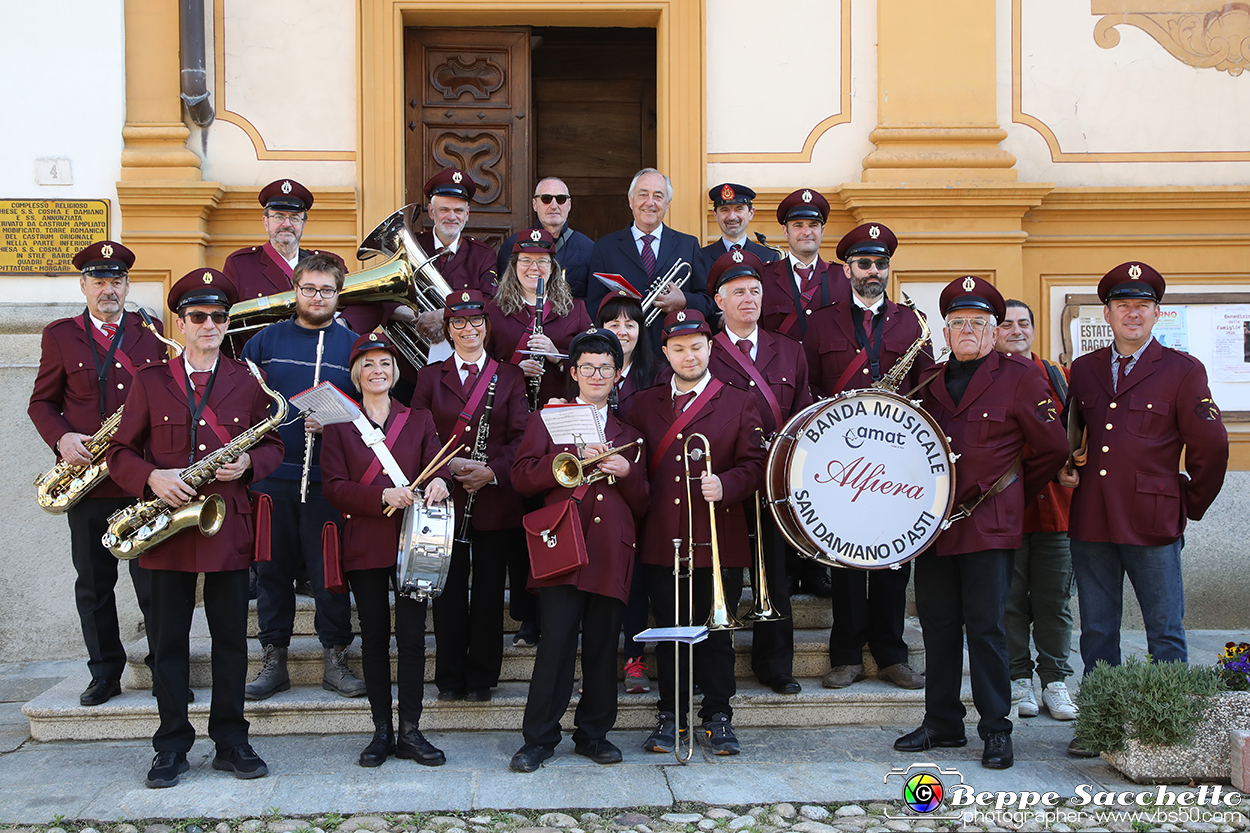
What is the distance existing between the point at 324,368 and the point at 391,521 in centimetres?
110

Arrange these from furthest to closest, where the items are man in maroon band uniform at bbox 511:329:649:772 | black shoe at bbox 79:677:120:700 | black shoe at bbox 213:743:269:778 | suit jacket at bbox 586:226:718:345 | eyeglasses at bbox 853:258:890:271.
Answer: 1. suit jacket at bbox 586:226:718:345
2. eyeglasses at bbox 853:258:890:271
3. black shoe at bbox 79:677:120:700
4. man in maroon band uniform at bbox 511:329:649:772
5. black shoe at bbox 213:743:269:778

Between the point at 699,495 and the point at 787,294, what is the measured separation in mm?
1596

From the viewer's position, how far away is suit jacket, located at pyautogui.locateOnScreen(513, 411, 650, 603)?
5.19 meters

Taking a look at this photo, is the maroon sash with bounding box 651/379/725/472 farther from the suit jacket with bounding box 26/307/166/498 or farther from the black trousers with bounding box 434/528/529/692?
the suit jacket with bounding box 26/307/166/498

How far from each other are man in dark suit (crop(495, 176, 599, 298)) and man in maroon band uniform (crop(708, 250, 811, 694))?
3.91 ft

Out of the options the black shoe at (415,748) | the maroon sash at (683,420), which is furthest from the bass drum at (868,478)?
A: the black shoe at (415,748)

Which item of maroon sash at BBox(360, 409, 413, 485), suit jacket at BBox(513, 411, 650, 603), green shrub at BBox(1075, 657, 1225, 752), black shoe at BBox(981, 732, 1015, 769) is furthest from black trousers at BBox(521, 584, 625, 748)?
green shrub at BBox(1075, 657, 1225, 752)

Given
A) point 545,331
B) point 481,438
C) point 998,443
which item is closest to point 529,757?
point 481,438

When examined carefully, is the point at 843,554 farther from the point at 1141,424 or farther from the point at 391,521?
the point at 391,521

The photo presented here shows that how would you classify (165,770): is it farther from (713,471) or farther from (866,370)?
(866,370)

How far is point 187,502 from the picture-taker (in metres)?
5.00

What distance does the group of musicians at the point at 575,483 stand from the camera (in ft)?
16.9

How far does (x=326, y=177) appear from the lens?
7.99 m

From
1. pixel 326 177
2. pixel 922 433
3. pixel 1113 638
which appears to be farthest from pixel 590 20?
pixel 1113 638
